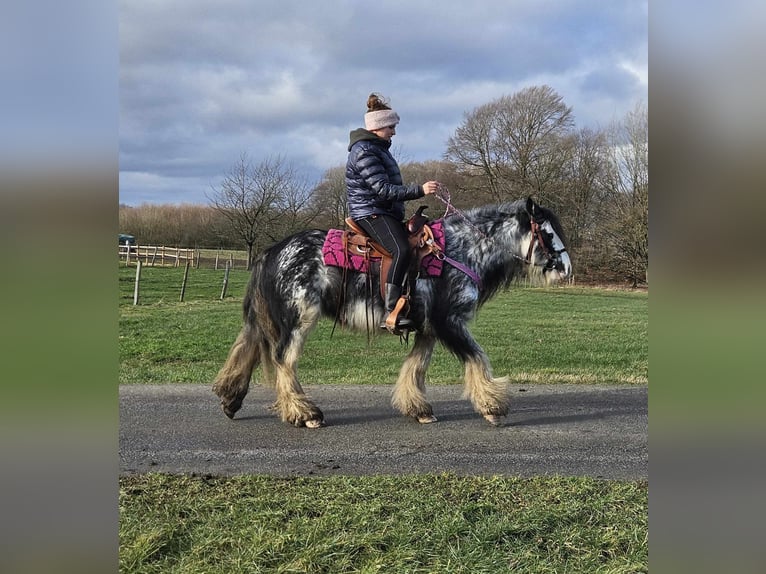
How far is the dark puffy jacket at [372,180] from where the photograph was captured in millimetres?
5395

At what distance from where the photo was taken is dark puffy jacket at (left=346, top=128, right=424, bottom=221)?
17.7 feet

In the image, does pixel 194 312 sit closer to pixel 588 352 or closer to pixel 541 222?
pixel 588 352

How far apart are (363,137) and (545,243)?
6.86ft

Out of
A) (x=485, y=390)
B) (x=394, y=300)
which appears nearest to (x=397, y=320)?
(x=394, y=300)

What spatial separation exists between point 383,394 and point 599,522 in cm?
387

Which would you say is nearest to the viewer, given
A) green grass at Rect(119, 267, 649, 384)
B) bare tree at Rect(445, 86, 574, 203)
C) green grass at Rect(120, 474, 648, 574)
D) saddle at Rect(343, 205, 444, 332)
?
green grass at Rect(120, 474, 648, 574)

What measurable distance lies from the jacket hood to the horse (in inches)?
38.7

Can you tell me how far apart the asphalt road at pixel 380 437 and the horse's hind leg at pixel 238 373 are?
216 millimetres

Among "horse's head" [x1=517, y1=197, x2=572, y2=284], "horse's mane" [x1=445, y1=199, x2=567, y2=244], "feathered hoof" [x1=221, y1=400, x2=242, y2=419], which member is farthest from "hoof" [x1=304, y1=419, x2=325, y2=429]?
"horse's head" [x1=517, y1=197, x2=572, y2=284]

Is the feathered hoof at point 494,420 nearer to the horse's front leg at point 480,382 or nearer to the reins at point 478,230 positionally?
the horse's front leg at point 480,382

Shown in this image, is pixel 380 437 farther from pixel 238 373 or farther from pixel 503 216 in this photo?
pixel 503 216

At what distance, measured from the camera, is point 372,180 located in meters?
5.42

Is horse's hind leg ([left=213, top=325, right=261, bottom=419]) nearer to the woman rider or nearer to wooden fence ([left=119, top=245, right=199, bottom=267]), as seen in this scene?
the woman rider

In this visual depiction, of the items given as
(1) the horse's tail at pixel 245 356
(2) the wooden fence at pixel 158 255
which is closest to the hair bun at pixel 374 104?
(1) the horse's tail at pixel 245 356
